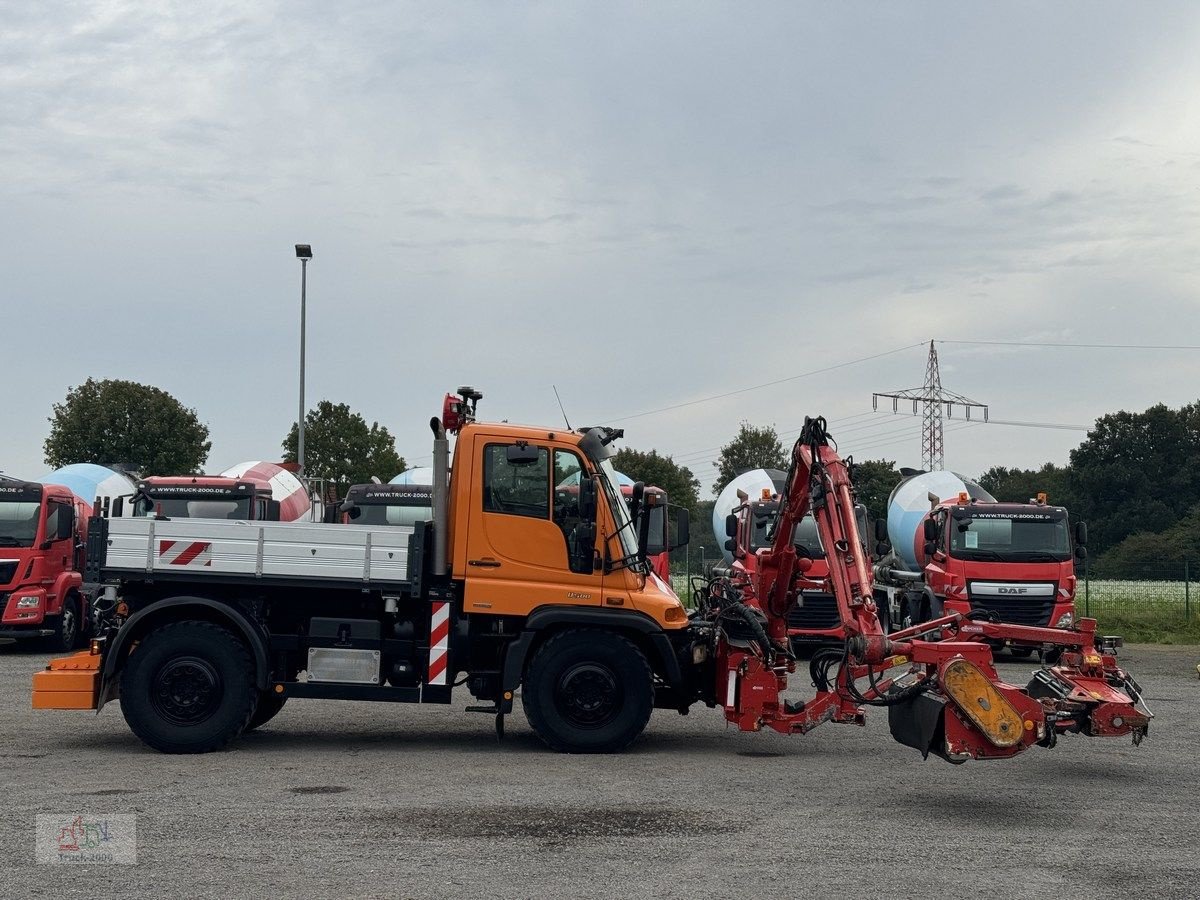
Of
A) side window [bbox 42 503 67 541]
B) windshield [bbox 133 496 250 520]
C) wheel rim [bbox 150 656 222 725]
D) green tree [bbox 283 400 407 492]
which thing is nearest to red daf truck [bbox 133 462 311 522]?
windshield [bbox 133 496 250 520]

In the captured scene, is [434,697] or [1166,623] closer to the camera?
[434,697]

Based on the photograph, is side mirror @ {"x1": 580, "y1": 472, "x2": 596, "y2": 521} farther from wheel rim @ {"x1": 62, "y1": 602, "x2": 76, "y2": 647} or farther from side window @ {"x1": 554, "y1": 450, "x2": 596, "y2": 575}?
wheel rim @ {"x1": 62, "y1": 602, "x2": 76, "y2": 647}

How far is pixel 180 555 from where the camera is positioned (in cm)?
1148

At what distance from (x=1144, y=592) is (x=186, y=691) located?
1074 inches

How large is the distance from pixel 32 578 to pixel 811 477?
47.7 feet

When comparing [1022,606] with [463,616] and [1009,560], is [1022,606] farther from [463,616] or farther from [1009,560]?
[463,616]

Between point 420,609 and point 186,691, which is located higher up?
point 420,609

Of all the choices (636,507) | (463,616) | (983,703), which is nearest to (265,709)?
(463,616)

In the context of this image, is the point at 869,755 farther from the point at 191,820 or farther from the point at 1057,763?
the point at 191,820

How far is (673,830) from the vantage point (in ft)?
28.3

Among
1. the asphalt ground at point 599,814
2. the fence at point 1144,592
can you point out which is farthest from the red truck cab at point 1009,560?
the fence at point 1144,592

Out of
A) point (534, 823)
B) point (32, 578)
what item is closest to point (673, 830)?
point (534, 823)

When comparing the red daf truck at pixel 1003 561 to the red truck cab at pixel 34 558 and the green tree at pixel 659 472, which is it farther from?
the green tree at pixel 659 472

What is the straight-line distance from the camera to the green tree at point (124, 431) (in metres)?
53.6
